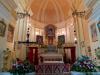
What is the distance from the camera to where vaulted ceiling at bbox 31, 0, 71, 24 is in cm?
2097

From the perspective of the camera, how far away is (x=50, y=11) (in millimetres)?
22016

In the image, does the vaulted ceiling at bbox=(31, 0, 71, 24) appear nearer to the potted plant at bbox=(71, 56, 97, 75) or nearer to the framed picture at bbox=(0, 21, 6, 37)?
the framed picture at bbox=(0, 21, 6, 37)

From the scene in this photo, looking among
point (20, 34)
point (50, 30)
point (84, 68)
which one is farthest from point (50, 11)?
point (84, 68)

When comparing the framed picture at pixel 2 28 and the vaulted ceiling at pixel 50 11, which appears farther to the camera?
the vaulted ceiling at pixel 50 11

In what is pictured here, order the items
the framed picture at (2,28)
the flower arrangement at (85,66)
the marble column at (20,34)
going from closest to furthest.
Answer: the flower arrangement at (85,66) → the framed picture at (2,28) → the marble column at (20,34)

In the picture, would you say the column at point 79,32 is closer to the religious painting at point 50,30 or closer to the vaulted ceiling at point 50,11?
the religious painting at point 50,30

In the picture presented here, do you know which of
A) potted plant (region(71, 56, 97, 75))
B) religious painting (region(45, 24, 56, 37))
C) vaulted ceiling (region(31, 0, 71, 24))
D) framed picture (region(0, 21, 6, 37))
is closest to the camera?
potted plant (region(71, 56, 97, 75))

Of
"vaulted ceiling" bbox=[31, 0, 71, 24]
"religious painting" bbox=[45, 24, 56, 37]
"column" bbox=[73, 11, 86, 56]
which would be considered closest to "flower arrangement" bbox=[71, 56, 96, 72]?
"column" bbox=[73, 11, 86, 56]

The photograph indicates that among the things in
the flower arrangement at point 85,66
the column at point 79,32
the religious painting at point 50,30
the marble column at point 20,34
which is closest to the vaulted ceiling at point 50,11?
the religious painting at point 50,30

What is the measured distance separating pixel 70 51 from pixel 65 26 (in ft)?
17.2

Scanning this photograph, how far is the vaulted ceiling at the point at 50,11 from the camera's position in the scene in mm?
20969

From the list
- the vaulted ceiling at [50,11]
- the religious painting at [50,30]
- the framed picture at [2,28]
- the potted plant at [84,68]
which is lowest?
the potted plant at [84,68]

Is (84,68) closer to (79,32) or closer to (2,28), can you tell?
(2,28)

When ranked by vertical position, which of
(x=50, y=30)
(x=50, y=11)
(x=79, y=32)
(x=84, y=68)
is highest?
(x=50, y=11)
